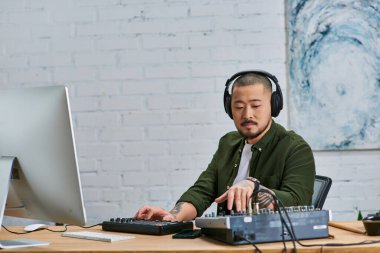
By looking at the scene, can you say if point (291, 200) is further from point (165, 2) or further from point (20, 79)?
point (20, 79)

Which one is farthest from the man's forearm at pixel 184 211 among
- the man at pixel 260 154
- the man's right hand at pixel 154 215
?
the man's right hand at pixel 154 215

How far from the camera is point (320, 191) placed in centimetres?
208

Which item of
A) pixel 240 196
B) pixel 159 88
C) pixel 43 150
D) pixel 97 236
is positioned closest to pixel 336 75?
pixel 159 88

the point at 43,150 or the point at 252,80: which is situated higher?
the point at 252,80

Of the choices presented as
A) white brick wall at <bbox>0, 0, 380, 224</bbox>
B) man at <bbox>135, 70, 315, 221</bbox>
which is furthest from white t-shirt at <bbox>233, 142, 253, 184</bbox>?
white brick wall at <bbox>0, 0, 380, 224</bbox>

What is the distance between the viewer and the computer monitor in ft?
4.67

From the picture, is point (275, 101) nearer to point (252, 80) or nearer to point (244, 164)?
point (252, 80)

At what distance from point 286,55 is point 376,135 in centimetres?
59

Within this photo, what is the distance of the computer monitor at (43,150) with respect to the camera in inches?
56.0

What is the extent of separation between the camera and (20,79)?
3102 mm

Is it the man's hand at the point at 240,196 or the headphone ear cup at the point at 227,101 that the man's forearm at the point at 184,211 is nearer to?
the headphone ear cup at the point at 227,101

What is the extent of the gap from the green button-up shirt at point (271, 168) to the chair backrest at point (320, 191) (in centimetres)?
5

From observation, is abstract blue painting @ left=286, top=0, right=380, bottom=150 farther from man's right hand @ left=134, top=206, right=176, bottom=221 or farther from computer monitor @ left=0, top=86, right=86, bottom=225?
computer monitor @ left=0, top=86, right=86, bottom=225

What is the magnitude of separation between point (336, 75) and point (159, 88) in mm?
879
